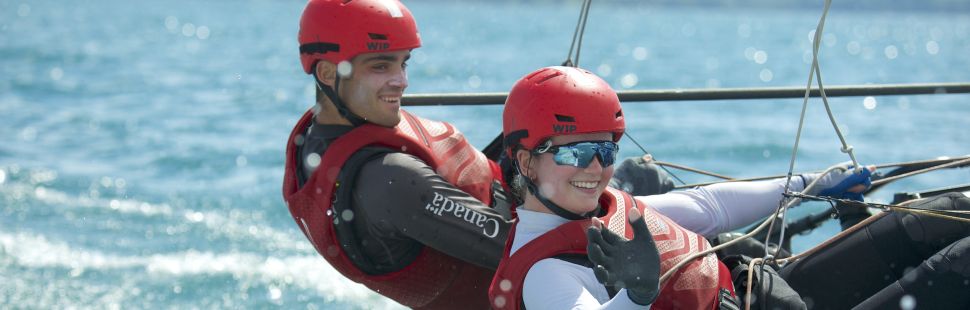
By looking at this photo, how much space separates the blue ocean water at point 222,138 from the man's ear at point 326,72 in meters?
2.31

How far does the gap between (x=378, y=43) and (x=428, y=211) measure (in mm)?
579

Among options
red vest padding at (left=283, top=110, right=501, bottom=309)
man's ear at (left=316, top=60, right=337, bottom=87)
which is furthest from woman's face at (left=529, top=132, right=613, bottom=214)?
man's ear at (left=316, top=60, right=337, bottom=87)

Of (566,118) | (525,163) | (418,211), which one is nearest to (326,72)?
(418,211)

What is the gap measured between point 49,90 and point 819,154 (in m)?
11.7

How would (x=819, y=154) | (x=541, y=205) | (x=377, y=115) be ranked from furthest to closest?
(x=819, y=154), (x=377, y=115), (x=541, y=205)

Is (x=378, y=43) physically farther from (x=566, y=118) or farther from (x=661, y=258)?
(x=661, y=258)

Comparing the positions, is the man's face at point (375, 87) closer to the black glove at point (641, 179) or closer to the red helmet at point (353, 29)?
the red helmet at point (353, 29)

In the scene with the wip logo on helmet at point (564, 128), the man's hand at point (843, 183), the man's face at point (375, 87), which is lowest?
the man's hand at point (843, 183)

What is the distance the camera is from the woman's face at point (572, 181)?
8.63 ft

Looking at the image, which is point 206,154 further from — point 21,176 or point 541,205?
point 541,205

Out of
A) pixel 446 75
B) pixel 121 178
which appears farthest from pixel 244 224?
pixel 446 75

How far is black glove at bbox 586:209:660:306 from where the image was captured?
2.23 m

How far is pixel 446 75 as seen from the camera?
2305 cm

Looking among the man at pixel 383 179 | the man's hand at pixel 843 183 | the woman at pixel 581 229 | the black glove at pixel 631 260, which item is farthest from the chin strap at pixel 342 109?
the man's hand at pixel 843 183
